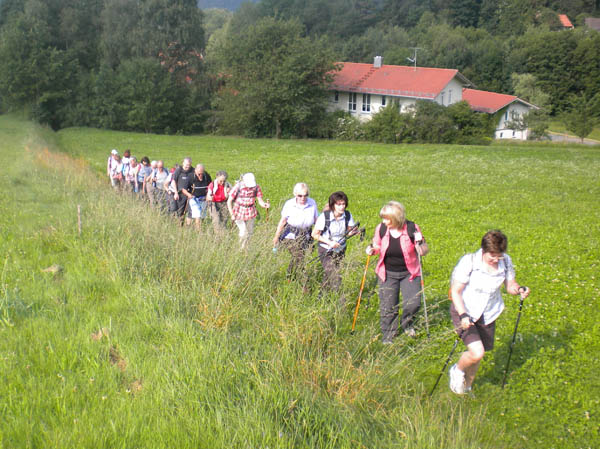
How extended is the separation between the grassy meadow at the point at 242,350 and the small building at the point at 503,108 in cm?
4716

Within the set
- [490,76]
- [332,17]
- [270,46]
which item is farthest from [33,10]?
[490,76]

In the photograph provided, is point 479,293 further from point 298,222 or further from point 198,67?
point 198,67

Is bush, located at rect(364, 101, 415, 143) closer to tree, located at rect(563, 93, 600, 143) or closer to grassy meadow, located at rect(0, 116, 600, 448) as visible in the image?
tree, located at rect(563, 93, 600, 143)

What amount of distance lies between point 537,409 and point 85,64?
75.3 meters

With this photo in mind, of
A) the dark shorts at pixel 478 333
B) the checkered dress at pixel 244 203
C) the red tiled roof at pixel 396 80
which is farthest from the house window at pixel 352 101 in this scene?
the dark shorts at pixel 478 333

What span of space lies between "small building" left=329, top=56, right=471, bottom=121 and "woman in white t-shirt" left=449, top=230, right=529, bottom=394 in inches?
1745

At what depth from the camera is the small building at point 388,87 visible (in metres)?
50.7

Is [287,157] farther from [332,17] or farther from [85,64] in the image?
[332,17]

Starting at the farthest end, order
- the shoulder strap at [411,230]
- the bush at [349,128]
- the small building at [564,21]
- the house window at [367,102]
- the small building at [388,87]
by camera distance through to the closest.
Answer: the small building at [564,21], the house window at [367,102], the small building at [388,87], the bush at [349,128], the shoulder strap at [411,230]

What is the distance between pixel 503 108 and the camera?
58000 millimetres

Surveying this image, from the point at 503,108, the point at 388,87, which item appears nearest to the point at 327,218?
the point at 388,87

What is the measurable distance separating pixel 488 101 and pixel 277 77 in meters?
23.7

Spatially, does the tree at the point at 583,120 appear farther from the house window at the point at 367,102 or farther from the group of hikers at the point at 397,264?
the group of hikers at the point at 397,264

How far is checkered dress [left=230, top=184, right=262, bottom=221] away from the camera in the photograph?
35.9ft
